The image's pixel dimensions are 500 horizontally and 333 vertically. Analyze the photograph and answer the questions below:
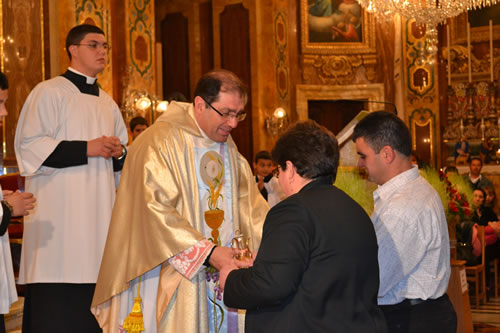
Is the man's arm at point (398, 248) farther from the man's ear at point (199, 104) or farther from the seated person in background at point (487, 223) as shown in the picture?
the seated person in background at point (487, 223)

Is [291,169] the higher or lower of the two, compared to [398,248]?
higher

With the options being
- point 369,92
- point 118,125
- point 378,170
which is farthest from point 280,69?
point 378,170

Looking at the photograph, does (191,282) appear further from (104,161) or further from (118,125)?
(118,125)

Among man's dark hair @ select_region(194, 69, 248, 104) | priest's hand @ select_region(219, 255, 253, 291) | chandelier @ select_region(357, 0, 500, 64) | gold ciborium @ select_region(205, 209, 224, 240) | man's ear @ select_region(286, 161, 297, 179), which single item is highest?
chandelier @ select_region(357, 0, 500, 64)

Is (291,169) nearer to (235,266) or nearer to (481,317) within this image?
(235,266)

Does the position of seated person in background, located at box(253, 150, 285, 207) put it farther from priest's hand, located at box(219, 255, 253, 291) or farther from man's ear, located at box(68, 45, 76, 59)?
priest's hand, located at box(219, 255, 253, 291)

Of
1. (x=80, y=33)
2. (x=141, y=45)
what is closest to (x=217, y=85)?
(x=80, y=33)

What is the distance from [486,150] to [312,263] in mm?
11462

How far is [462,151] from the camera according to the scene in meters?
12.5

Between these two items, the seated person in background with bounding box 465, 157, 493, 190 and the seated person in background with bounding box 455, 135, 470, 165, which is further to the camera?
the seated person in background with bounding box 455, 135, 470, 165

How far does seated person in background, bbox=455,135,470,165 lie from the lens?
12.4 metres

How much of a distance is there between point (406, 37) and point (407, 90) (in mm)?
1264

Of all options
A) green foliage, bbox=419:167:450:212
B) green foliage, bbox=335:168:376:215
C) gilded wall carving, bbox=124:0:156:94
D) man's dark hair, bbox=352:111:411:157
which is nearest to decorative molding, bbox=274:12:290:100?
gilded wall carving, bbox=124:0:156:94

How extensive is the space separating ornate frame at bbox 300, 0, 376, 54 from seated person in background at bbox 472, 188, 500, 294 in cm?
824
